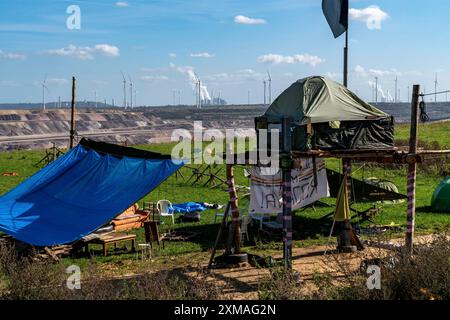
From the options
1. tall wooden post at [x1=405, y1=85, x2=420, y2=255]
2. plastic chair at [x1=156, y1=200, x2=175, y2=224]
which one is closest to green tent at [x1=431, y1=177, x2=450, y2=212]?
tall wooden post at [x1=405, y1=85, x2=420, y2=255]

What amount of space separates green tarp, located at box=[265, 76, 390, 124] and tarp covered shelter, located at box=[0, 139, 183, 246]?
3.20 metres

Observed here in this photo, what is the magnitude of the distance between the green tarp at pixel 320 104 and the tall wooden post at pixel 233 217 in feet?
6.05

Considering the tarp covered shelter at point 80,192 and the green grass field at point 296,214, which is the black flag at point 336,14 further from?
the green grass field at point 296,214

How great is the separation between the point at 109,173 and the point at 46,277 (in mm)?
7483

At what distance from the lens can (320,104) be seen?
46.8 ft

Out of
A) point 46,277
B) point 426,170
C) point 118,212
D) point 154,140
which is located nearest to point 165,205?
point 118,212

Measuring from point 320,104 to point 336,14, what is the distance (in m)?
3.34

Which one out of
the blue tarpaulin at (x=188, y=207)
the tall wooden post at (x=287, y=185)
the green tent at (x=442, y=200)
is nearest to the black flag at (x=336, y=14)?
the tall wooden post at (x=287, y=185)

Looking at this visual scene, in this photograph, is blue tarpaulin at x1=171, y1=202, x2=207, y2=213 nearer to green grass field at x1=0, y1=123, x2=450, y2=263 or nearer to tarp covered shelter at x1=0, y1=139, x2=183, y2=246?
green grass field at x1=0, y1=123, x2=450, y2=263

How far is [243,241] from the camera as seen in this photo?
17.2 meters

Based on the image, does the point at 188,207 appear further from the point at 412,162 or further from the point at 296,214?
the point at 412,162

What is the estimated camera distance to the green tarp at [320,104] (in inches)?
550

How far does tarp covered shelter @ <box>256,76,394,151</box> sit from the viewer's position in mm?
13656
